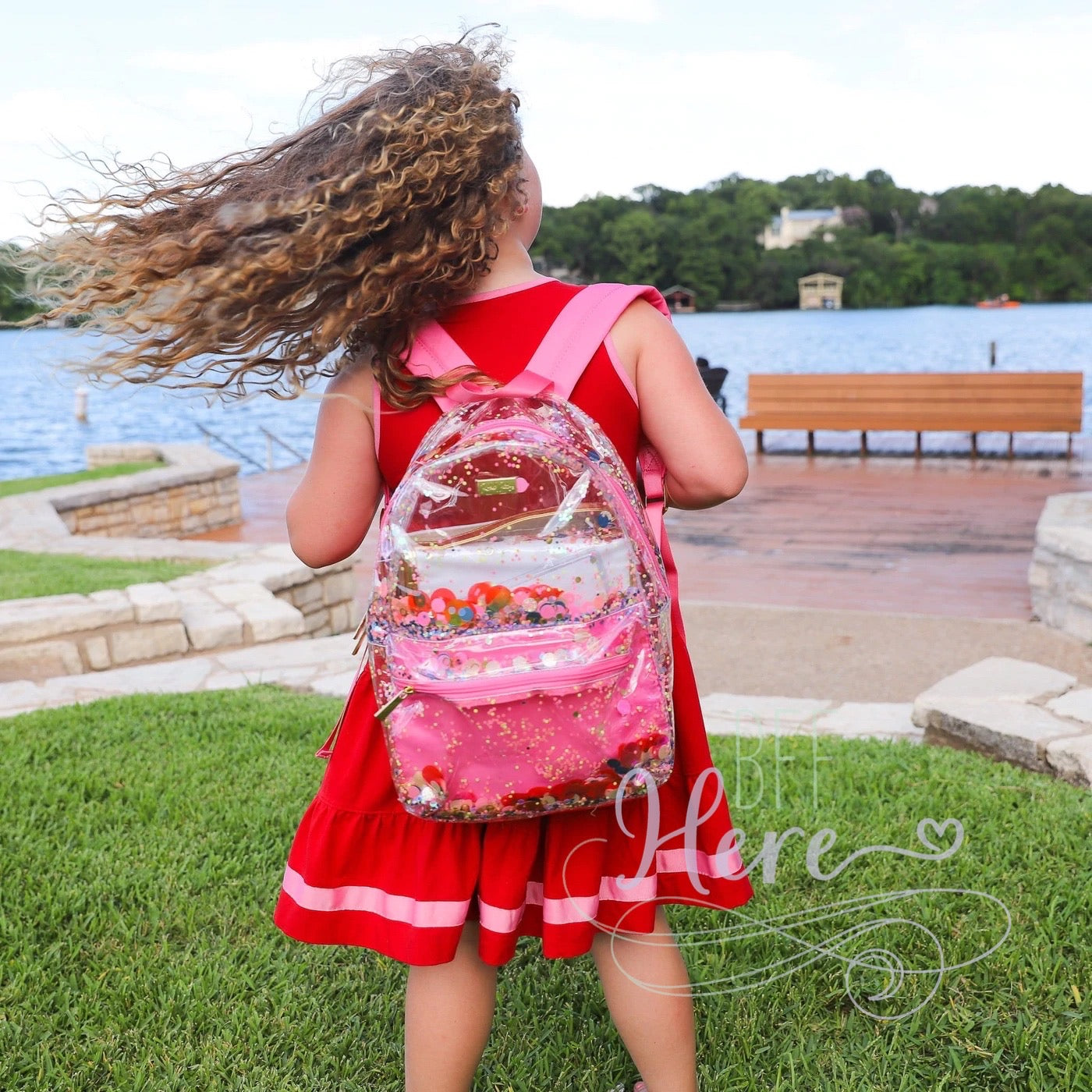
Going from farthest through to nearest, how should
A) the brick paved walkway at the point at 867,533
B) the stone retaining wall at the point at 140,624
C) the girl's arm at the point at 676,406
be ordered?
the brick paved walkway at the point at 867,533 < the stone retaining wall at the point at 140,624 < the girl's arm at the point at 676,406

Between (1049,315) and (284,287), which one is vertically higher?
(284,287)

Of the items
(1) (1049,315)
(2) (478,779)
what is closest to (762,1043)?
(2) (478,779)

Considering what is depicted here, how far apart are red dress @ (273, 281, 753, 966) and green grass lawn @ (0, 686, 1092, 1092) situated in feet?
1.69

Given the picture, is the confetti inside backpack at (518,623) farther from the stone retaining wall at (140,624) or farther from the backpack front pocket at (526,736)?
the stone retaining wall at (140,624)

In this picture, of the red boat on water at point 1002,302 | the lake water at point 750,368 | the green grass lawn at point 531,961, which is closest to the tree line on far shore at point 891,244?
the red boat on water at point 1002,302

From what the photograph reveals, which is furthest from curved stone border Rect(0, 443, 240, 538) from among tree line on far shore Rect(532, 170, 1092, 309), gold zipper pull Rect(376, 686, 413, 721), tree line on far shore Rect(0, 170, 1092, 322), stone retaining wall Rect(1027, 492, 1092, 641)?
tree line on far shore Rect(532, 170, 1092, 309)

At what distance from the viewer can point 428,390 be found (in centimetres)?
144

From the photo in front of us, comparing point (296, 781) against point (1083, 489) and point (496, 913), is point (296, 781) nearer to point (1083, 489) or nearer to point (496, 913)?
point (496, 913)

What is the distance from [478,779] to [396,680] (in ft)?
0.52

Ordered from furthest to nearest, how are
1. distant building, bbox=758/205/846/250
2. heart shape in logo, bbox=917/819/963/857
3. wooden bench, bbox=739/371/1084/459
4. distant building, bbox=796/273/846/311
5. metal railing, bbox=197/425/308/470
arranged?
distant building, bbox=796/273/846/311
distant building, bbox=758/205/846/250
metal railing, bbox=197/425/308/470
wooden bench, bbox=739/371/1084/459
heart shape in logo, bbox=917/819/963/857

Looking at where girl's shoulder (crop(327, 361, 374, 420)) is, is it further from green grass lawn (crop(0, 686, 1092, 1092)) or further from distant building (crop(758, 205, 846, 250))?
distant building (crop(758, 205, 846, 250))

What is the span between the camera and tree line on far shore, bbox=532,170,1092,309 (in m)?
60.6

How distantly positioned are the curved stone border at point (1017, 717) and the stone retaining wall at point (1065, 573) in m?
1.48

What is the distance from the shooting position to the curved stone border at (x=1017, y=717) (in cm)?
308
